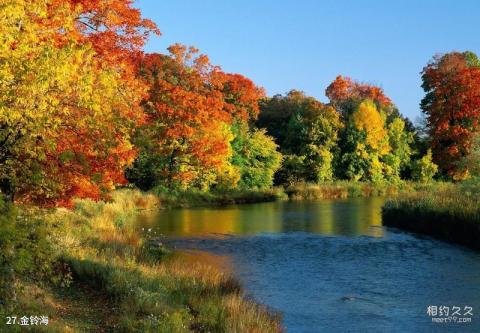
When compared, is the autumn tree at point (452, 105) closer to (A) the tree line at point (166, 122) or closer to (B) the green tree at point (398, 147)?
(A) the tree line at point (166, 122)

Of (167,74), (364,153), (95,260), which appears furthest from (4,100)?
(364,153)

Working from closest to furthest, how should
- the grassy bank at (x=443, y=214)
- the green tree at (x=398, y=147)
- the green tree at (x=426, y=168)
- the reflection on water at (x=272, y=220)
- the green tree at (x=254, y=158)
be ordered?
1. the grassy bank at (x=443, y=214)
2. the reflection on water at (x=272, y=220)
3. the green tree at (x=254, y=158)
4. the green tree at (x=426, y=168)
5. the green tree at (x=398, y=147)

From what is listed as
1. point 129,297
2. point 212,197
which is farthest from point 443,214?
point 212,197

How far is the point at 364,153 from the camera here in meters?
65.9

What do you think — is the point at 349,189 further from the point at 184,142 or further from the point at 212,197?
the point at 184,142

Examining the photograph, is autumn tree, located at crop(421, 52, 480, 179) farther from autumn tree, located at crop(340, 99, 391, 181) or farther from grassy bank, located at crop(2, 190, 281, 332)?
grassy bank, located at crop(2, 190, 281, 332)

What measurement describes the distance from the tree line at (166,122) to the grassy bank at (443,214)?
3049 millimetres

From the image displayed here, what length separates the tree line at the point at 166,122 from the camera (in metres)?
13.5

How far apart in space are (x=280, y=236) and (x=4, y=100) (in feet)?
66.4

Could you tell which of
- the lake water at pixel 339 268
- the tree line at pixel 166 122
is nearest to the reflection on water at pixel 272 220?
the lake water at pixel 339 268

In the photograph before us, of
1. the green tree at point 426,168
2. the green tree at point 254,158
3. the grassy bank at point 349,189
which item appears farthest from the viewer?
the green tree at point 426,168

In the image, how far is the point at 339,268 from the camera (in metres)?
22.0

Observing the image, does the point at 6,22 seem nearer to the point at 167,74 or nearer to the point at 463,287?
the point at 463,287

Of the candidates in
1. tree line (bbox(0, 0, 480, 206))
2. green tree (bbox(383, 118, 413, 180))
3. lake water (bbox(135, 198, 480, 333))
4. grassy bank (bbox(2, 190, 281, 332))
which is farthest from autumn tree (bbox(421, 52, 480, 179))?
grassy bank (bbox(2, 190, 281, 332))
